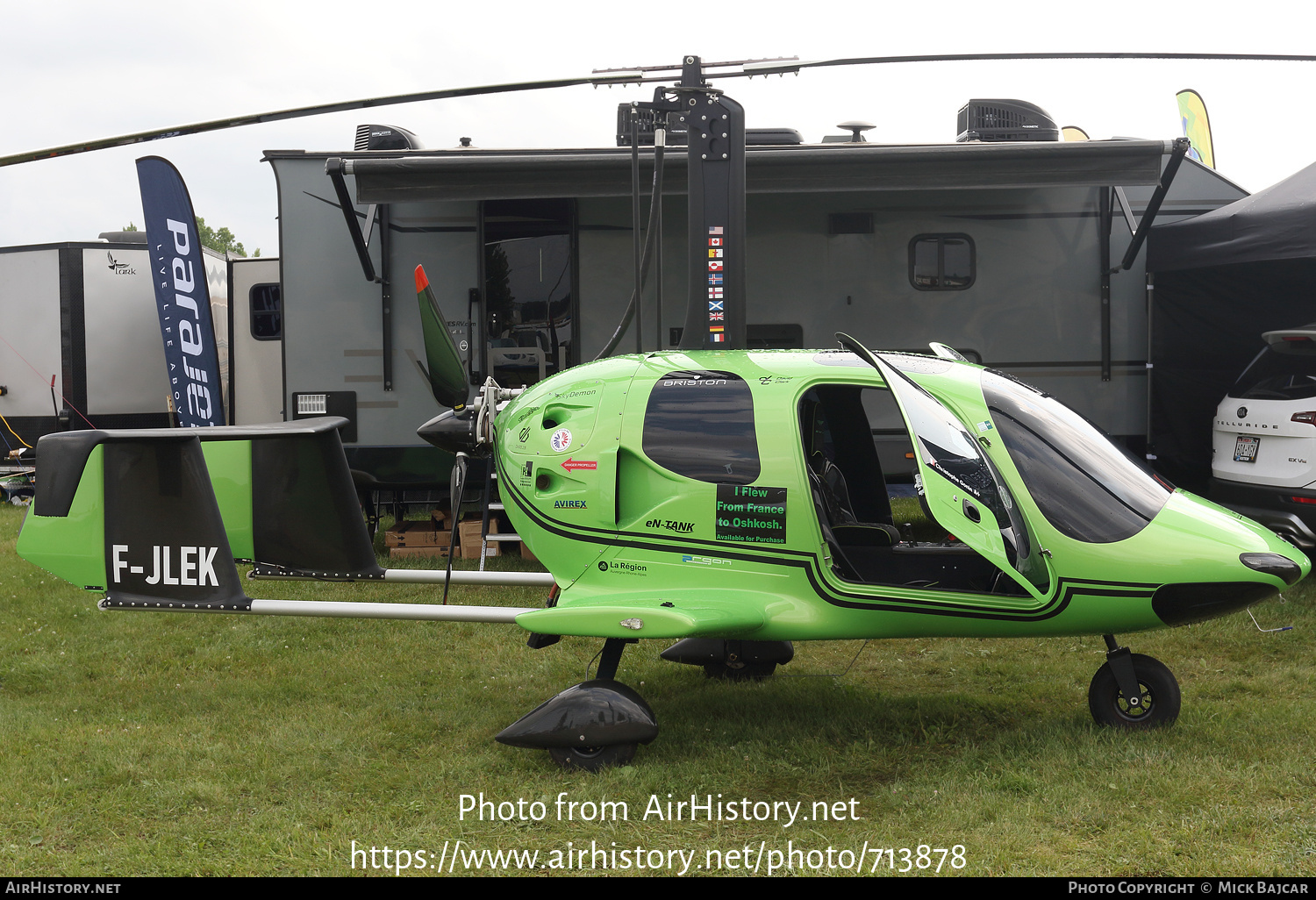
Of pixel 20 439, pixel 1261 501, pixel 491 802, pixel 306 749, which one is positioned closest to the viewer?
pixel 491 802

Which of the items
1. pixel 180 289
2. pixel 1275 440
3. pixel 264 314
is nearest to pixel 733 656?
pixel 1275 440

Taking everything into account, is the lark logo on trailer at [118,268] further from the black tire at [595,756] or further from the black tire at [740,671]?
the black tire at [595,756]

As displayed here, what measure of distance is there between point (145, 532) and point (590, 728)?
8.15 feet

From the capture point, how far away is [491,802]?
410cm

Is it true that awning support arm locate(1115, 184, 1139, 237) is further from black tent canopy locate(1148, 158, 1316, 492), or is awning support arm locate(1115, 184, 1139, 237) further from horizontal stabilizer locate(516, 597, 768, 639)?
horizontal stabilizer locate(516, 597, 768, 639)

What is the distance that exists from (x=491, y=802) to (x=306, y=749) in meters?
1.16

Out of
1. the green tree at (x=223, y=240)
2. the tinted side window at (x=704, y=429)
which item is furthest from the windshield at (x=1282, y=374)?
the green tree at (x=223, y=240)

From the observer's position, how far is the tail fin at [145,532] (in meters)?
→ 4.96

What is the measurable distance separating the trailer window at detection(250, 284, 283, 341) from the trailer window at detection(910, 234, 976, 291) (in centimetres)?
744

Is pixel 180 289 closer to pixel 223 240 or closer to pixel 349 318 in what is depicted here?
pixel 349 318

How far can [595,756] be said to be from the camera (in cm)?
438

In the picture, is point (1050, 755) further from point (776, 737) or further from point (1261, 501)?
point (1261, 501)

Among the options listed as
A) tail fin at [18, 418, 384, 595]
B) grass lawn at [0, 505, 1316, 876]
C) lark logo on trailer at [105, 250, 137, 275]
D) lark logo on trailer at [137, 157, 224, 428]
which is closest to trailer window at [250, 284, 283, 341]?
lark logo on trailer at [137, 157, 224, 428]
